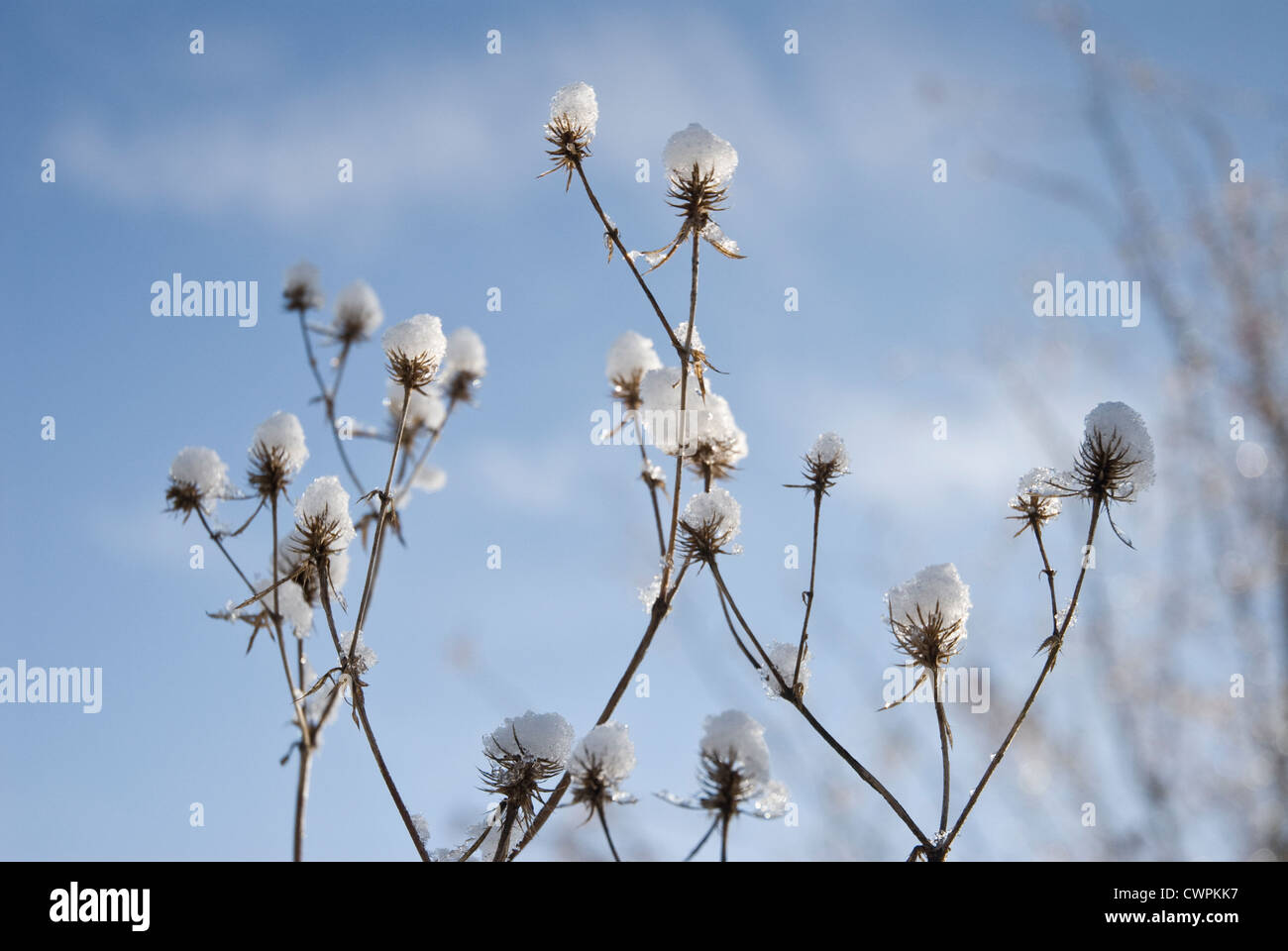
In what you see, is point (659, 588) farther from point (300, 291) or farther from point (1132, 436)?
point (300, 291)

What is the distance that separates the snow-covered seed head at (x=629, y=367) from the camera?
63.6 inches

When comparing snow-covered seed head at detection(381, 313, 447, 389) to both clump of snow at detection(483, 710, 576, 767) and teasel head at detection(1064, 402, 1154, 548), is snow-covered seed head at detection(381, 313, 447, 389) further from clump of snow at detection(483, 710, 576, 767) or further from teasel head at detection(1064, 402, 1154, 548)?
teasel head at detection(1064, 402, 1154, 548)

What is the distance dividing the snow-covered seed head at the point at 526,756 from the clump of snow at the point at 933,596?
0.46m

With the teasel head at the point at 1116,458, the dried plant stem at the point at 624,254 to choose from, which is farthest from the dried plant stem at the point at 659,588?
the teasel head at the point at 1116,458

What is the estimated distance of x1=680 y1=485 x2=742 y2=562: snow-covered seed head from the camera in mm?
1230

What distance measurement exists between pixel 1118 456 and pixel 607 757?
2.86 feet

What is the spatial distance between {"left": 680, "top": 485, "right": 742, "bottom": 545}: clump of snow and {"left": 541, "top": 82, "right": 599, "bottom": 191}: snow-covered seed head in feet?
1.94

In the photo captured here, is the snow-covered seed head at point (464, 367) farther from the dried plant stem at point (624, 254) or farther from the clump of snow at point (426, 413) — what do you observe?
the dried plant stem at point (624, 254)

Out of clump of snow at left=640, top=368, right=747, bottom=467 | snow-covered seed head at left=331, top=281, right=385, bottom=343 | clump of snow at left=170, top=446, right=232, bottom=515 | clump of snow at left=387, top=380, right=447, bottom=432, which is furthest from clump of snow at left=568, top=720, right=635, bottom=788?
snow-covered seed head at left=331, top=281, right=385, bottom=343

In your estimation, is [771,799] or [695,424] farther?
[695,424]

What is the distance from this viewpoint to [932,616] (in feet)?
3.71

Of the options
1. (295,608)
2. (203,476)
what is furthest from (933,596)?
(203,476)
